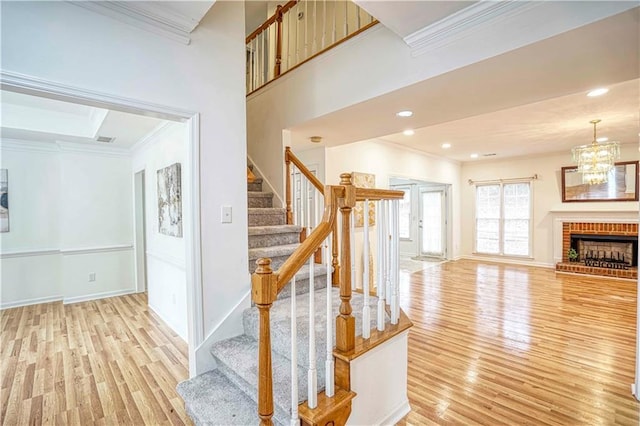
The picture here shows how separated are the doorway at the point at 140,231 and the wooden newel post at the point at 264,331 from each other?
4.71 meters

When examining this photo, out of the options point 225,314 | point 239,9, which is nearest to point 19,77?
point 239,9

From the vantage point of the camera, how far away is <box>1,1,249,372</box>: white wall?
1.70 m

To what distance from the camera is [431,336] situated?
11.1ft

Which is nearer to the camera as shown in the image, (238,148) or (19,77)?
(19,77)

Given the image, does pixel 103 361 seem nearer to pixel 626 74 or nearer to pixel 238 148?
pixel 238 148

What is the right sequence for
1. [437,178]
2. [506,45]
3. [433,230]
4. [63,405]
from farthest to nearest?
[433,230] → [437,178] → [63,405] → [506,45]

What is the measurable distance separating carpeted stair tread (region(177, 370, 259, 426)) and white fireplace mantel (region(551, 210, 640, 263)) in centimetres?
778

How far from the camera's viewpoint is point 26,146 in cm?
458

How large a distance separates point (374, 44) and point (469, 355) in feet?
9.85

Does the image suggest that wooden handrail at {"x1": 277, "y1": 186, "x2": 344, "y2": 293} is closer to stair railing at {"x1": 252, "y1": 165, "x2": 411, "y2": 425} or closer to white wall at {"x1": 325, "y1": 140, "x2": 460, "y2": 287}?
stair railing at {"x1": 252, "y1": 165, "x2": 411, "y2": 425}

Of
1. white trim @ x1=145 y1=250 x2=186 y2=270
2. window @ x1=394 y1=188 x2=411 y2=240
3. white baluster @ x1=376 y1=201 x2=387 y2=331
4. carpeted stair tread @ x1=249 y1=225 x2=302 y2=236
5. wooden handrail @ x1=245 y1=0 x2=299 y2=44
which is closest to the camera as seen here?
white baluster @ x1=376 y1=201 x2=387 y2=331

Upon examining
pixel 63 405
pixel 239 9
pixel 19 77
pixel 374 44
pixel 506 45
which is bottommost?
pixel 63 405

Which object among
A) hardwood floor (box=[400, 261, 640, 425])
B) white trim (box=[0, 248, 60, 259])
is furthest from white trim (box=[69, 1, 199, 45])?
white trim (box=[0, 248, 60, 259])

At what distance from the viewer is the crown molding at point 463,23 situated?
6.13 ft
